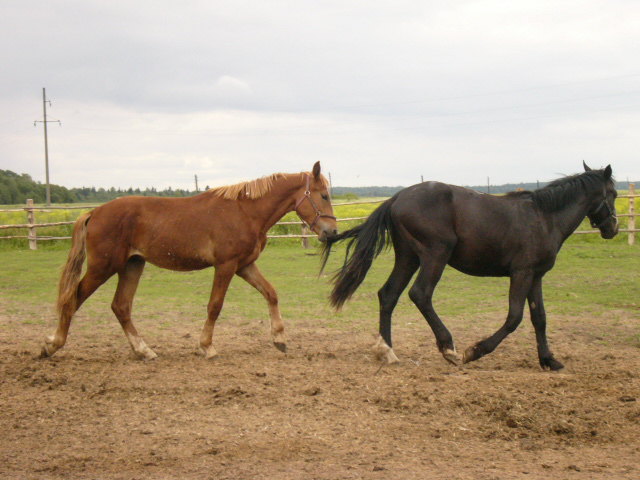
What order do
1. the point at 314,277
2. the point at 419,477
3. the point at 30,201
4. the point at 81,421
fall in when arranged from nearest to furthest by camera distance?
1. the point at 419,477
2. the point at 81,421
3. the point at 314,277
4. the point at 30,201

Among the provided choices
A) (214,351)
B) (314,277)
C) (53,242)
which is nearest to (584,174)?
(214,351)

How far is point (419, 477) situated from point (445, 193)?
134 inches

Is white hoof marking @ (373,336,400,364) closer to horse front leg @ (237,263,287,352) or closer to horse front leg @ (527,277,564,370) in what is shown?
horse front leg @ (237,263,287,352)

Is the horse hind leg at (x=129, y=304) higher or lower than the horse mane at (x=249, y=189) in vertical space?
lower

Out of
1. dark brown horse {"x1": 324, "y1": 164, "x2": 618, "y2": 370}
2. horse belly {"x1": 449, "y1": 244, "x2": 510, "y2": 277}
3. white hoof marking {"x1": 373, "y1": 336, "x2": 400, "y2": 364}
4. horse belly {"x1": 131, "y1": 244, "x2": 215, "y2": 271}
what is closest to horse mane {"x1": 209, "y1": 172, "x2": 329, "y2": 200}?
horse belly {"x1": 131, "y1": 244, "x2": 215, "y2": 271}

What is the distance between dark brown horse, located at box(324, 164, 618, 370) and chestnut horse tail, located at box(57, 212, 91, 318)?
2.62 meters

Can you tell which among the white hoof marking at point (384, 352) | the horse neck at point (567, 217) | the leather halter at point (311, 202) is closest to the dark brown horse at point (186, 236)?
the leather halter at point (311, 202)

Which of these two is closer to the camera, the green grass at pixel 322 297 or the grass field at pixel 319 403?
the grass field at pixel 319 403

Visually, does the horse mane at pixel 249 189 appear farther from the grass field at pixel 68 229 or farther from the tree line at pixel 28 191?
the tree line at pixel 28 191

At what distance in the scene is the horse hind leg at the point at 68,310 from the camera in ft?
22.4

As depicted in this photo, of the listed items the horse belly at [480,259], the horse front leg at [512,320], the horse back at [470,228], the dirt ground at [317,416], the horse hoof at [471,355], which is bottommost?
the dirt ground at [317,416]

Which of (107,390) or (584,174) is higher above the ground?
(584,174)

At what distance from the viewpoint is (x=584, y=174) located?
702cm

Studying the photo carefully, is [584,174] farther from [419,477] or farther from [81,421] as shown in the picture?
[81,421]
